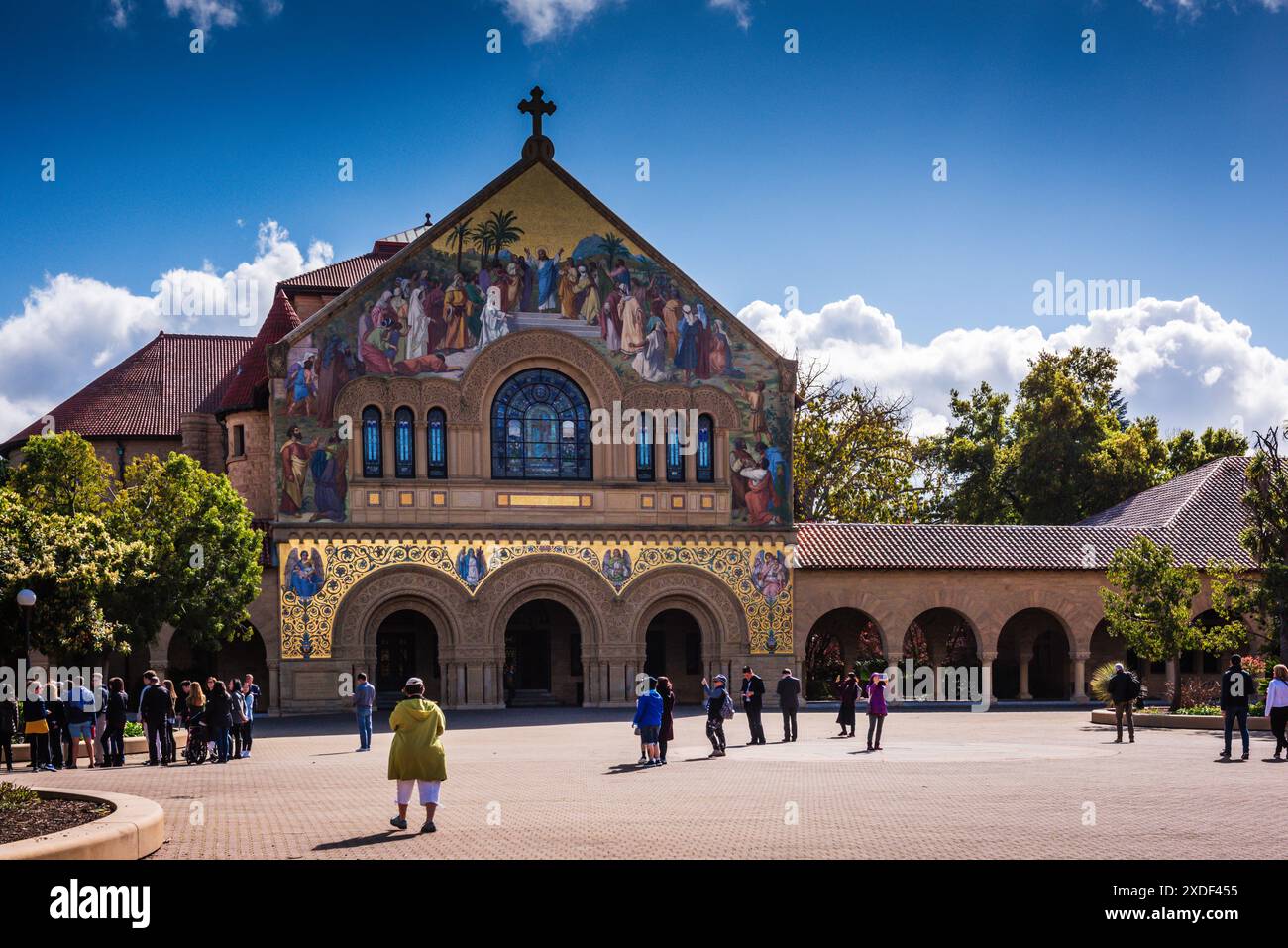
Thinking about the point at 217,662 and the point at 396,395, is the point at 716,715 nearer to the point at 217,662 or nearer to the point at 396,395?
the point at 396,395

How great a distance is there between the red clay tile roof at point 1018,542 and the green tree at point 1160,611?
21.9 ft

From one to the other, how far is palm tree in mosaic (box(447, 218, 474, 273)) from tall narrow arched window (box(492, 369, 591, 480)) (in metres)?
3.90

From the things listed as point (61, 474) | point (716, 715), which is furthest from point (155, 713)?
point (61, 474)

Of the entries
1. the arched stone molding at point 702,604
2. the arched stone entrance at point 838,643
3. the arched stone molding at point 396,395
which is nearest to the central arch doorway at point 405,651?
the arched stone molding at point 702,604

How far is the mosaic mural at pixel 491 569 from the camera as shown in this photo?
4150cm

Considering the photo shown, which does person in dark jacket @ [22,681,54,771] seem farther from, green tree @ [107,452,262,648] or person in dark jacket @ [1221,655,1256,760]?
person in dark jacket @ [1221,655,1256,760]

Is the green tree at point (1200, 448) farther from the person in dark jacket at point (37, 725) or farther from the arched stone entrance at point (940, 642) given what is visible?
the person in dark jacket at point (37, 725)

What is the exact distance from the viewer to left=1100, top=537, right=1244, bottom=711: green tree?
3800 centimetres

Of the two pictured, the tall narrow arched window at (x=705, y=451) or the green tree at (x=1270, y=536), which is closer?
the green tree at (x=1270, y=536)

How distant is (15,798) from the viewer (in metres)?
15.8

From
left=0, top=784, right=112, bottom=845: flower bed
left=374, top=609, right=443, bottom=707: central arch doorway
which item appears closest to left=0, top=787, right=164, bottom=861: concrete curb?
left=0, top=784, right=112, bottom=845: flower bed

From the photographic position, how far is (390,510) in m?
42.2

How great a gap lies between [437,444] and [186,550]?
870 cm

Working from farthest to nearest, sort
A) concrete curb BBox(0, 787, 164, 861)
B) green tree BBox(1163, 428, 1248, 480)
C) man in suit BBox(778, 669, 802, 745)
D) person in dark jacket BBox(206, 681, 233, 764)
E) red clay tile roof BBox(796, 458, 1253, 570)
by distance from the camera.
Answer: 1. green tree BBox(1163, 428, 1248, 480)
2. red clay tile roof BBox(796, 458, 1253, 570)
3. man in suit BBox(778, 669, 802, 745)
4. person in dark jacket BBox(206, 681, 233, 764)
5. concrete curb BBox(0, 787, 164, 861)
